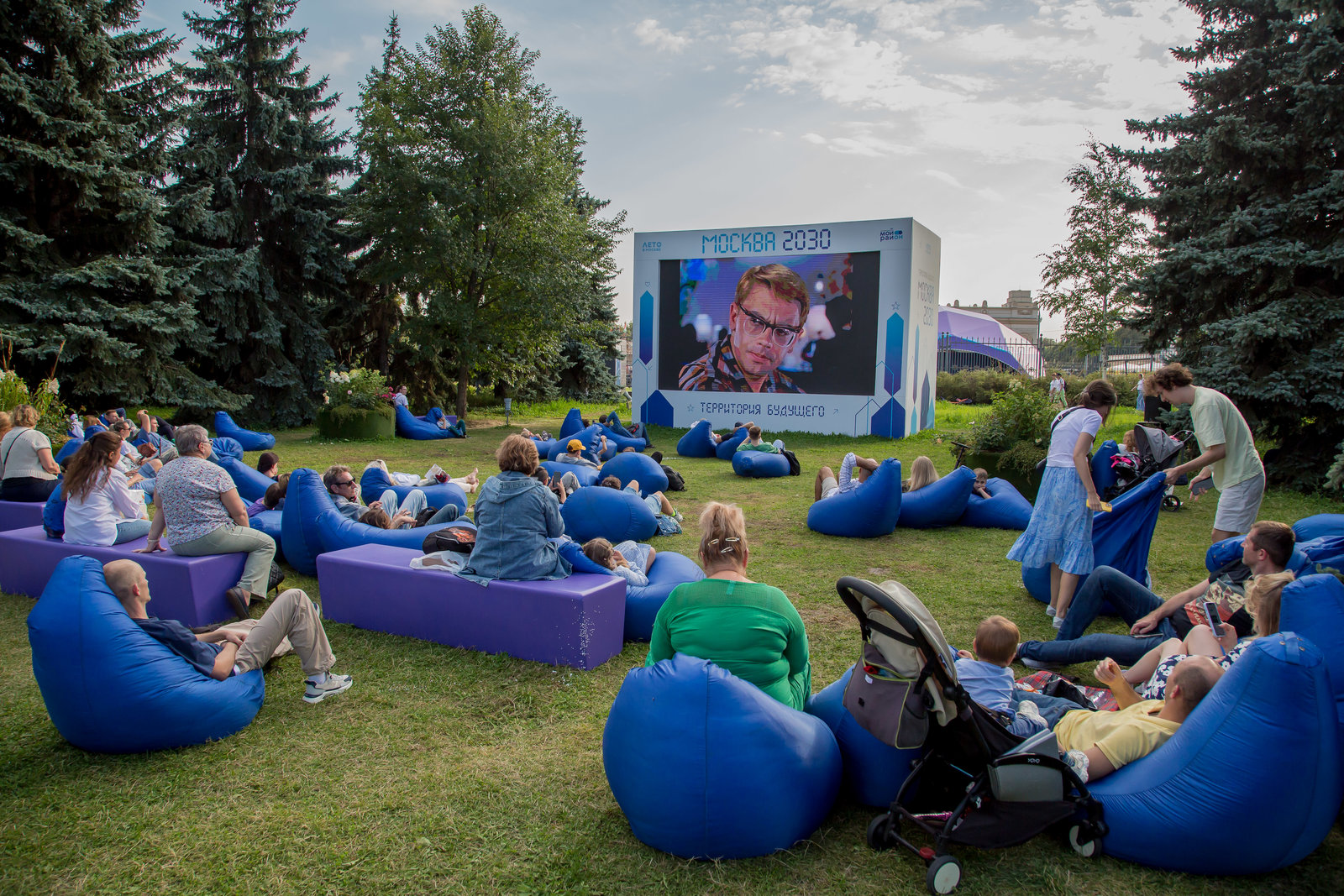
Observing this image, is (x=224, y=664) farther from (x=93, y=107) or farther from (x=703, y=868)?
(x=93, y=107)

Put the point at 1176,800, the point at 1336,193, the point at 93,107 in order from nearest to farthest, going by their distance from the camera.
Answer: the point at 1176,800
the point at 1336,193
the point at 93,107

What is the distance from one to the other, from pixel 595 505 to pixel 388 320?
18.9 meters

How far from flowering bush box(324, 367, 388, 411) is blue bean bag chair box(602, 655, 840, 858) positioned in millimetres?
15867

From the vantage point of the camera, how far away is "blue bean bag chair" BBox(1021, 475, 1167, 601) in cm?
543

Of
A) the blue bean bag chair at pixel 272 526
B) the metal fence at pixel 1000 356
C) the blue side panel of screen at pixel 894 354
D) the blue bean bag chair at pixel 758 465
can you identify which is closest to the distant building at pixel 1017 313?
the metal fence at pixel 1000 356

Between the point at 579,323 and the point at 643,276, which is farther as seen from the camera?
the point at 579,323

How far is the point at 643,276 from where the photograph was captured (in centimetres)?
2061

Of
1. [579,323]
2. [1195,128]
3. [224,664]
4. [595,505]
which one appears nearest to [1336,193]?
[1195,128]

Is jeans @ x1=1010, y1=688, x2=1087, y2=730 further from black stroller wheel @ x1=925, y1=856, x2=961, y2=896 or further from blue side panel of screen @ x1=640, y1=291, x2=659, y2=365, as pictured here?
blue side panel of screen @ x1=640, y1=291, x2=659, y2=365

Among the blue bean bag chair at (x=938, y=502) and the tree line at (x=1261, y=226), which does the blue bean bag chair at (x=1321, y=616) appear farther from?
the tree line at (x=1261, y=226)

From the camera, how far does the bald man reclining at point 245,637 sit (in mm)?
3613

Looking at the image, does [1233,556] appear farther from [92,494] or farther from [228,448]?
[228,448]

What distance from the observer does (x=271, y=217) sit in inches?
806

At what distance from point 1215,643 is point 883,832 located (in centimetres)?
207
